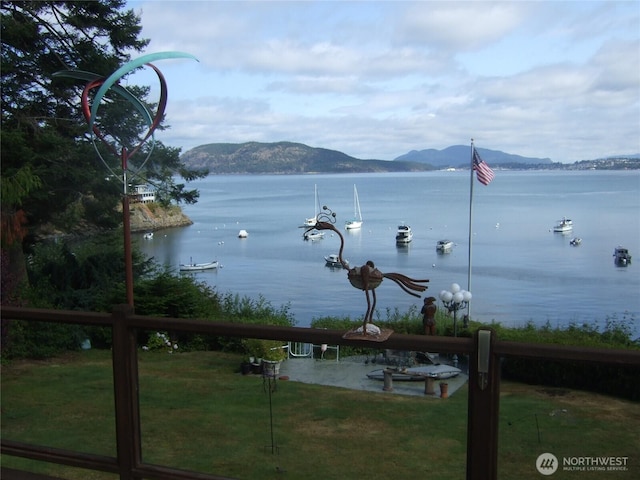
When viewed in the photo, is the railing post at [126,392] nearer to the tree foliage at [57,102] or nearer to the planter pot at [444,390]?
the planter pot at [444,390]

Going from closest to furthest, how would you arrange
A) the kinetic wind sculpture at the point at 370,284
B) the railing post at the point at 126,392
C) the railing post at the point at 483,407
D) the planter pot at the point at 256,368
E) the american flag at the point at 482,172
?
the railing post at the point at 483,407
the kinetic wind sculpture at the point at 370,284
the railing post at the point at 126,392
the planter pot at the point at 256,368
the american flag at the point at 482,172

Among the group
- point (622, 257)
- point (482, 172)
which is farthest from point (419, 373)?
point (622, 257)

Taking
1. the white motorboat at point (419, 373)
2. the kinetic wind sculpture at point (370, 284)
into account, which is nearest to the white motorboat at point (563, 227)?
the white motorboat at point (419, 373)

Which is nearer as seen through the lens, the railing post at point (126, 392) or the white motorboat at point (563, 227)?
the railing post at point (126, 392)

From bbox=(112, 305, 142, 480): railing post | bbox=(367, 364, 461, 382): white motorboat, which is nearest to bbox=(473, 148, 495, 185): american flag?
bbox=(367, 364, 461, 382): white motorboat

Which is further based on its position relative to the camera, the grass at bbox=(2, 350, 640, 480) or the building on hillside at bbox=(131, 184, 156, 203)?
the building on hillside at bbox=(131, 184, 156, 203)

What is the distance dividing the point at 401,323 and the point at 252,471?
929cm

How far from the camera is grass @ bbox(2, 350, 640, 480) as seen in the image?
181 inches

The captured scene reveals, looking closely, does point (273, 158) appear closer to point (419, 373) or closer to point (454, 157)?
point (454, 157)

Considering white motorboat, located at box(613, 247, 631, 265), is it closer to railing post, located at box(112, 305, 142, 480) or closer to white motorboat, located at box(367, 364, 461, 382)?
white motorboat, located at box(367, 364, 461, 382)

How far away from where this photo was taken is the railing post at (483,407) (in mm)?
1808

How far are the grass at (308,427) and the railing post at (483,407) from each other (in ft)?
6.53

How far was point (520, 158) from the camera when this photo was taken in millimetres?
82938

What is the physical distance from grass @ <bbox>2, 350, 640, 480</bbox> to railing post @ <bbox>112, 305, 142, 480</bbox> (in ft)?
5.38
